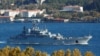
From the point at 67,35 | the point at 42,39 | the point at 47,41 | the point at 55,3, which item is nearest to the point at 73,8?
the point at 55,3

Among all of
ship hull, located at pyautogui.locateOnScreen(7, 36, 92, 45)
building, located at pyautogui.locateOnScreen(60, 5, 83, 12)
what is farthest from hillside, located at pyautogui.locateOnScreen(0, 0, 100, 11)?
ship hull, located at pyautogui.locateOnScreen(7, 36, 92, 45)

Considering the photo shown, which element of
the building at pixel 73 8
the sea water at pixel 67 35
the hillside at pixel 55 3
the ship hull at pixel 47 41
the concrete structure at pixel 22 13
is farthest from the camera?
the concrete structure at pixel 22 13

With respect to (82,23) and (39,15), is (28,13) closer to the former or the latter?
(39,15)

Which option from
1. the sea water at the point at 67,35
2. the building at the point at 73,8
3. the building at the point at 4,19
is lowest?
the building at the point at 4,19

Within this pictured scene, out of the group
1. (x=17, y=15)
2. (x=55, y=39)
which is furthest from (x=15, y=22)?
(x=55, y=39)

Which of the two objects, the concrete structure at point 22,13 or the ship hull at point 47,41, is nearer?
the ship hull at point 47,41

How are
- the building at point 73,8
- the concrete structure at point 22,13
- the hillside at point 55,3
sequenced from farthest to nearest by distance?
the concrete structure at point 22,13 < the building at point 73,8 < the hillside at point 55,3

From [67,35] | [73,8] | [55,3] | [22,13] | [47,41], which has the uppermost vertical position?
[47,41]

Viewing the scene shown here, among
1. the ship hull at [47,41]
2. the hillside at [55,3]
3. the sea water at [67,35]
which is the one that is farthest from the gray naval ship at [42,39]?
the hillside at [55,3]

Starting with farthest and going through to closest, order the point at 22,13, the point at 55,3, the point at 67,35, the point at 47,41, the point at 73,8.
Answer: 1. the point at 55,3
2. the point at 22,13
3. the point at 73,8
4. the point at 67,35
5. the point at 47,41

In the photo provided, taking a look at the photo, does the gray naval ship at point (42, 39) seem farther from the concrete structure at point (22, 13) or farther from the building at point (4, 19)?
the building at point (4, 19)

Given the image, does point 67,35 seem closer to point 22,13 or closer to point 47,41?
point 47,41

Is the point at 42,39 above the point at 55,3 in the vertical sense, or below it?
above

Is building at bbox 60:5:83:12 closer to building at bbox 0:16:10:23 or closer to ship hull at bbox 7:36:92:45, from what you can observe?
building at bbox 0:16:10:23
